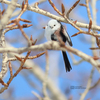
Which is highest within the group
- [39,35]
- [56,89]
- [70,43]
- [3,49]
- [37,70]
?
[3,49]

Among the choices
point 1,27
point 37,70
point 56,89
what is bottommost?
point 56,89

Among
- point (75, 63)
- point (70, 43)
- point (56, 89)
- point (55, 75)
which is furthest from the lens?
point (55, 75)

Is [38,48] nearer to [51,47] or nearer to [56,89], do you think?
[51,47]

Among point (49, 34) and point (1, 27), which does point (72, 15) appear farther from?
point (1, 27)

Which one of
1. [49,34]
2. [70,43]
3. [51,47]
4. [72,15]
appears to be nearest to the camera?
[51,47]

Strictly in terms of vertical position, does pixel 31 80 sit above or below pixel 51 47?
below

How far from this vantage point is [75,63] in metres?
5.39

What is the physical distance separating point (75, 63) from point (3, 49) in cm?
378

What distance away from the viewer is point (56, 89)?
6.91m

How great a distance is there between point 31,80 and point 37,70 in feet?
1.97

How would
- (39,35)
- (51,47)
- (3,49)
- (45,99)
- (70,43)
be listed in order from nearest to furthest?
(51,47) → (3,49) → (45,99) → (70,43) → (39,35)

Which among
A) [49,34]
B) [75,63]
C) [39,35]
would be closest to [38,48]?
[49,34]

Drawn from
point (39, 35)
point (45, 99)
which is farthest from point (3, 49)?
point (39, 35)

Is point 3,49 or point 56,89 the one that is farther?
point 56,89
